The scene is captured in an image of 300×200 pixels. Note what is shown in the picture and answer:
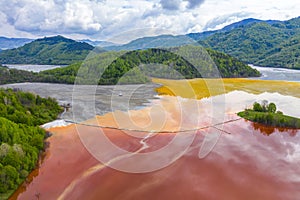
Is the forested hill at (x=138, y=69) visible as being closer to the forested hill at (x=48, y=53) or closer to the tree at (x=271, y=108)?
the tree at (x=271, y=108)

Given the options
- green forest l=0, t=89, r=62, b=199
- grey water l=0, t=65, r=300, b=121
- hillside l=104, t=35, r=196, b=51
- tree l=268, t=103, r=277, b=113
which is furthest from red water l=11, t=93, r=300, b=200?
hillside l=104, t=35, r=196, b=51

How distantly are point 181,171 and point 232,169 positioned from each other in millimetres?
4151

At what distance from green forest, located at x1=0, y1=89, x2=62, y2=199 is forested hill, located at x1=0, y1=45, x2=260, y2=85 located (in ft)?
92.7

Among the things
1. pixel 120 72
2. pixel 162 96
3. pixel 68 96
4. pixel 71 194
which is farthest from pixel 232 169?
pixel 120 72

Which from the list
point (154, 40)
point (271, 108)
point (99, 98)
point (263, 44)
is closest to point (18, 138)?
point (154, 40)

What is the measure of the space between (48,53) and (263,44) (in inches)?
4488

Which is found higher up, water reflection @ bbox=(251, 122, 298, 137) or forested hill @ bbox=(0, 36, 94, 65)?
forested hill @ bbox=(0, 36, 94, 65)

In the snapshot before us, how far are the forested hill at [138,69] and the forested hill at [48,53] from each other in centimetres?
5246

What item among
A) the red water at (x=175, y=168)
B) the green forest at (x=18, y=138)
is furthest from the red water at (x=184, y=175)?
the green forest at (x=18, y=138)

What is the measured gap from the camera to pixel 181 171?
2073 centimetres

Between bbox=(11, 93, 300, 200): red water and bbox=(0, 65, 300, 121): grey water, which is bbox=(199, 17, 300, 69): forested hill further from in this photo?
bbox=(11, 93, 300, 200): red water

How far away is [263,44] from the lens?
140m

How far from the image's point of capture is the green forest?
18.0 meters

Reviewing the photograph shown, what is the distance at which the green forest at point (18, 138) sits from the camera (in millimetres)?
17953
